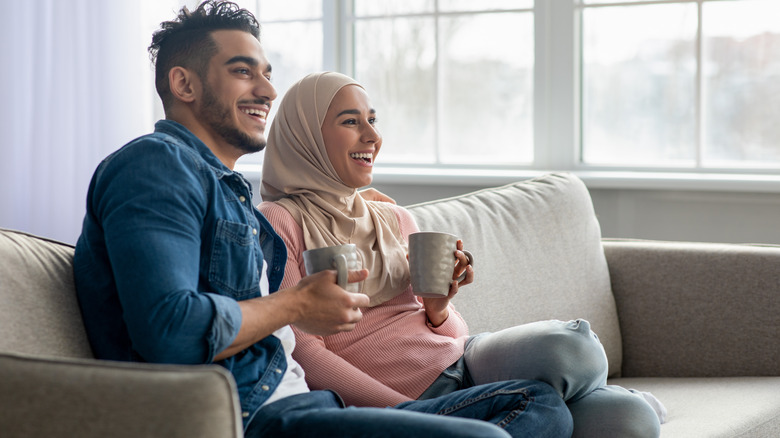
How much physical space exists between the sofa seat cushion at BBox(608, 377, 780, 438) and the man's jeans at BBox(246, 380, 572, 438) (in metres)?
0.42

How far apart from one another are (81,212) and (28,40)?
2.07 ft

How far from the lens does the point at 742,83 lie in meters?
3.01

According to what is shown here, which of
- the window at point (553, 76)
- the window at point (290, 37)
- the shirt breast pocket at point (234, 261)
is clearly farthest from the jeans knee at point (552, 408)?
the window at point (290, 37)

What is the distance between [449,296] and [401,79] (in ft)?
6.33

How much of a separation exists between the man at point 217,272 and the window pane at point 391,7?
1.91 m

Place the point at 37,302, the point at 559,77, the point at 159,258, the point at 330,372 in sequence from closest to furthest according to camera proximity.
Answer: the point at 159,258 < the point at 37,302 < the point at 330,372 < the point at 559,77

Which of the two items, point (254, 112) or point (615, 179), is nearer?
point (254, 112)

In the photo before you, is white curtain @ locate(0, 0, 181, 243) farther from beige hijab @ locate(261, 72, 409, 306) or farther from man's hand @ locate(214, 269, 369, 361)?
man's hand @ locate(214, 269, 369, 361)

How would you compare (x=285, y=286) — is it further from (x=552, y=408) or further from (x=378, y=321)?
(x=552, y=408)

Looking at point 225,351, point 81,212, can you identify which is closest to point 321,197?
point 225,351

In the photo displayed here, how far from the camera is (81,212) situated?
122 inches

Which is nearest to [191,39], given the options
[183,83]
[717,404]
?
[183,83]

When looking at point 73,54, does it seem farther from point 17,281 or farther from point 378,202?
point 17,281

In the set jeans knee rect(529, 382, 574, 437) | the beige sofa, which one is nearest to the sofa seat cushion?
the beige sofa
